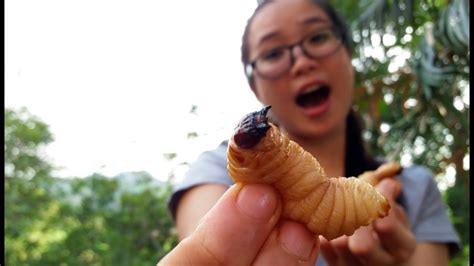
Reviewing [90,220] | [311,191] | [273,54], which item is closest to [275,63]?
[273,54]

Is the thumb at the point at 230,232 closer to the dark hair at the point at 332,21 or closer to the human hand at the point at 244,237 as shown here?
the human hand at the point at 244,237

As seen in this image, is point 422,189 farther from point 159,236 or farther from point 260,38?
point 159,236

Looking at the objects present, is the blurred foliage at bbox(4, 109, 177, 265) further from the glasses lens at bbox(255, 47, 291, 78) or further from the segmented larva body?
the segmented larva body

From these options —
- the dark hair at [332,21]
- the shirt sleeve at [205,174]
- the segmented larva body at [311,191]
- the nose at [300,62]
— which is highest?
the dark hair at [332,21]

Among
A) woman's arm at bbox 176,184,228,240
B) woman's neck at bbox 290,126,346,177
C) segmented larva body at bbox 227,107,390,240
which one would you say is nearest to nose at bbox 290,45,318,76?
woman's neck at bbox 290,126,346,177

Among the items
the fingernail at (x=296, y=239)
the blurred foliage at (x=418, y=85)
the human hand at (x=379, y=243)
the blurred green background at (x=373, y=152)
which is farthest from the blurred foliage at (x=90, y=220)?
the fingernail at (x=296, y=239)

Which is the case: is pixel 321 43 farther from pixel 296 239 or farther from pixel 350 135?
pixel 296 239

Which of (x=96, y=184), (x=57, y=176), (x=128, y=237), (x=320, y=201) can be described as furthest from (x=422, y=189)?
(x=57, y=176)
